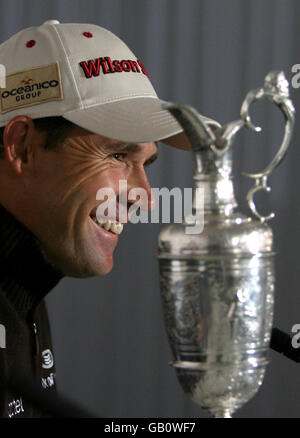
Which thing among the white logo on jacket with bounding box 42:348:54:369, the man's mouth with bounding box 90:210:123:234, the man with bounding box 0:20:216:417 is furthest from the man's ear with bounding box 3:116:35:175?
the white logo on jacket with bounding box 42:348:54:369

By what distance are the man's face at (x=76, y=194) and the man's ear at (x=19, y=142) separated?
0.01 m

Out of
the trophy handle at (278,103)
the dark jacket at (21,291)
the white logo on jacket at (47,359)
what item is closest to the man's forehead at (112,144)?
the dark jacket at (21,291)

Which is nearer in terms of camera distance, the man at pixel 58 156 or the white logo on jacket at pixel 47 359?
the man at pixel 58 156

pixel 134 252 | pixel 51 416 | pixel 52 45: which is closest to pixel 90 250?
pixel 52 45

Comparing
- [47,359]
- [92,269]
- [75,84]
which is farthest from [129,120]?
[47,359]

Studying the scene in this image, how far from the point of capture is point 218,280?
1.50 feet

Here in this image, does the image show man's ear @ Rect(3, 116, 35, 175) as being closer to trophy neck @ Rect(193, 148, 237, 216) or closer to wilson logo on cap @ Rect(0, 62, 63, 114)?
wilson logo on cap @ Rect(0, 62, 63, 114)

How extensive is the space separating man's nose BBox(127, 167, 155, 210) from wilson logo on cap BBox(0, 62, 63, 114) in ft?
0.44

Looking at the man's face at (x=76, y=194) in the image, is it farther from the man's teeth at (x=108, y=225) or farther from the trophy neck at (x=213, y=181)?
the trophy neck at (x=213, y=181)

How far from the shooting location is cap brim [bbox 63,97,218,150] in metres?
0.83

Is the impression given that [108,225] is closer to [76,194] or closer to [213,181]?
[76,194]

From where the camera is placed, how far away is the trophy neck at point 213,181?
0.47 metres

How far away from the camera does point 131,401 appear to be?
72.6 inches

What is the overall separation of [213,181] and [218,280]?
6cm
